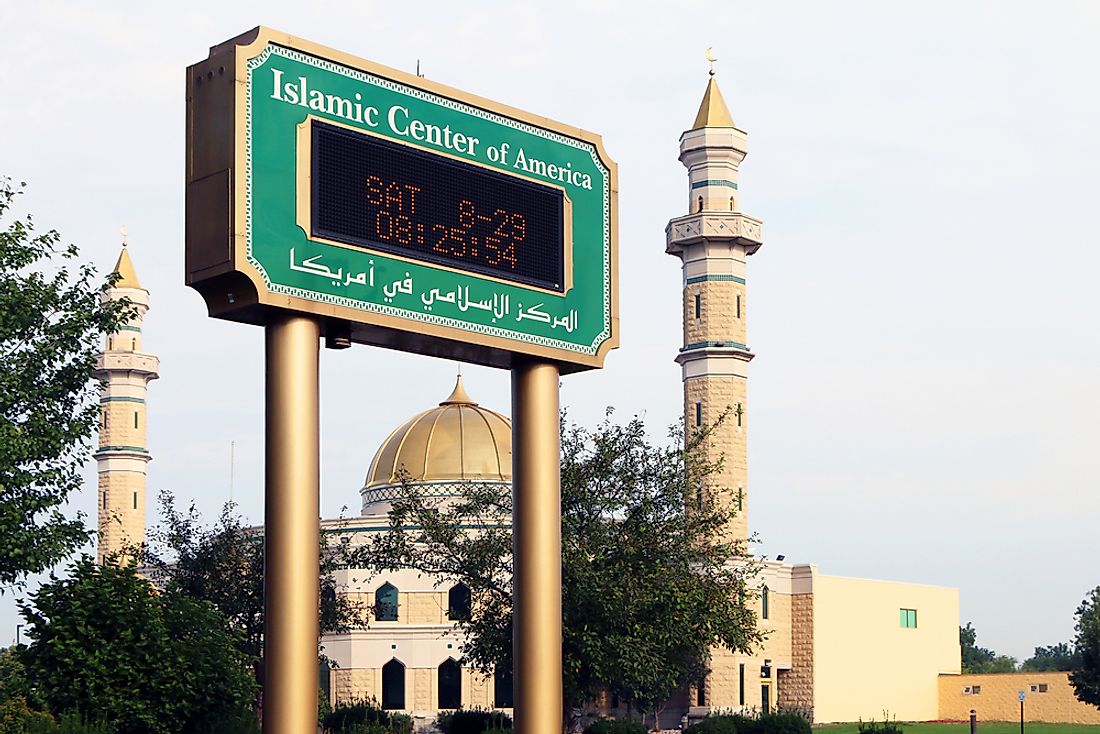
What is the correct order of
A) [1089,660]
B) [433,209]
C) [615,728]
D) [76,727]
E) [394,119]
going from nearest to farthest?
[394,119]
[433,209]
[76,727]
[615,728]
[1089,660]

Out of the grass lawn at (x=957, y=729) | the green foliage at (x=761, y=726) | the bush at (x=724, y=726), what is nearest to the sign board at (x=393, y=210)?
the bush at (x=724, y=726)

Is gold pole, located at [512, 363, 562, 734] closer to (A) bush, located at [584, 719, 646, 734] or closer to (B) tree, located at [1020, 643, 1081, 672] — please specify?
(A) bush, located at [584, 719, 646, 734]

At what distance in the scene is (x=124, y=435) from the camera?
80.1 meters

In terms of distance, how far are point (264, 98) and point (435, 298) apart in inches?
115

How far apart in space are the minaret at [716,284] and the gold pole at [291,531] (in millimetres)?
48531

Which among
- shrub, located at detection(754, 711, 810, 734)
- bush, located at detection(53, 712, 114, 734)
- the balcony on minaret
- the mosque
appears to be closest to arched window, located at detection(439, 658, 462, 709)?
the mosque

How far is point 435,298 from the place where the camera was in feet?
62.4

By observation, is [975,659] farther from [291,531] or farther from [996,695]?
[291,531]

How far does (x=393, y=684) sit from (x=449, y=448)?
36.4 feet

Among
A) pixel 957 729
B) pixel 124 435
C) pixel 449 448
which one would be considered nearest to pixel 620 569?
pixel 957 729

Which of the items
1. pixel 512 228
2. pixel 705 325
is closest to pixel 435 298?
pixel 512 228

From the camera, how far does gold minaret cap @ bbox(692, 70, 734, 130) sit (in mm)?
68500

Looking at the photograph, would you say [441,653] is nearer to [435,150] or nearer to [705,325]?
[705,325]

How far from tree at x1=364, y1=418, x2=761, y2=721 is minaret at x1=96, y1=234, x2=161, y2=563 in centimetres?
4144
